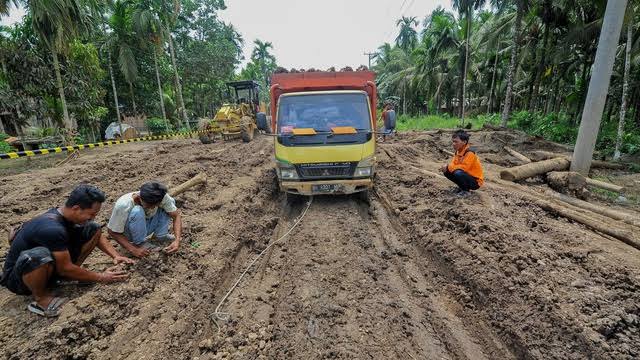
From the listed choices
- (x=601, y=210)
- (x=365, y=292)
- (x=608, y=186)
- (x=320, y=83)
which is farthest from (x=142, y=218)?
(x=608, y=186)

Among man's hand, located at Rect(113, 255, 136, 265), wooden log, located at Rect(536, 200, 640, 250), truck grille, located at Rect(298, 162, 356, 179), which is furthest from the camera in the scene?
truck grille, located at Rect(298, 162, 356, 179)

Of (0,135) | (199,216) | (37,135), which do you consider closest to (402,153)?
(199,216)

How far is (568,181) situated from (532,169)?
2.83ft

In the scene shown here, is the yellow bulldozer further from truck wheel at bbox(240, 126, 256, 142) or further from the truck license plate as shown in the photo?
the truck license plate

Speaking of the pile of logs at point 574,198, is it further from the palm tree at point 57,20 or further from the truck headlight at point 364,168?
the palm tree at point 57,20

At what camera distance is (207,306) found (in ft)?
11.1

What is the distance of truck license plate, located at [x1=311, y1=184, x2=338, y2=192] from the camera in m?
5.97

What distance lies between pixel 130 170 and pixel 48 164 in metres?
4.80

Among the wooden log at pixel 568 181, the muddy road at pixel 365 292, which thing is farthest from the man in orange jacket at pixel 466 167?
the wooden log at pixel 568 181

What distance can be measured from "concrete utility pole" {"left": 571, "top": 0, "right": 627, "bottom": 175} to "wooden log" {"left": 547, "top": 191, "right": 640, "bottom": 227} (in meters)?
1.42

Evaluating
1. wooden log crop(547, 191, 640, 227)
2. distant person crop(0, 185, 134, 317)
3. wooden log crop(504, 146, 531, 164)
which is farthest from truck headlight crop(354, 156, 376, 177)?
wooden log crop(504, 146, 531, 164)

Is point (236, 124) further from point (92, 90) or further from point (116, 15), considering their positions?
point (116, 15)

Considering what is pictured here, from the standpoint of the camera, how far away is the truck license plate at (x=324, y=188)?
19.6 feet

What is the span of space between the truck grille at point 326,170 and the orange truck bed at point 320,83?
1.45 metres
